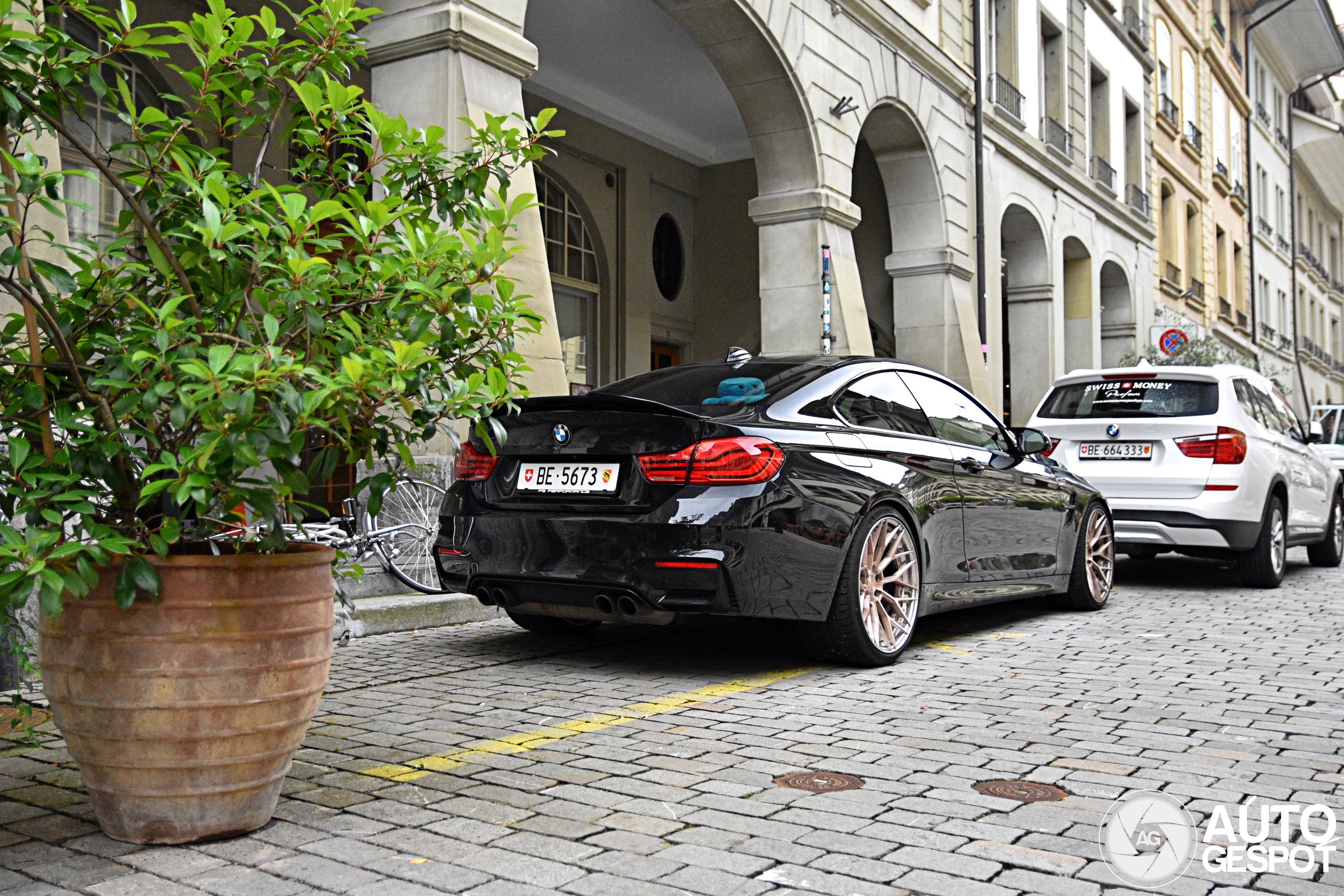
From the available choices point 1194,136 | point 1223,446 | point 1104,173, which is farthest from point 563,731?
point 1194,136

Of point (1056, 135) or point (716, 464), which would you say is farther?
point (1056, 135)

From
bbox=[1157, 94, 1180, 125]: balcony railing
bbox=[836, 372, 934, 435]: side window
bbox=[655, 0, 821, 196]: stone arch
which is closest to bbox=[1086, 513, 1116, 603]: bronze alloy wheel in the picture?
bbox=[836, 372, 934, 435]: side window

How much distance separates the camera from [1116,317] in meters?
26.8

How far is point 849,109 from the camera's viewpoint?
14461 mm

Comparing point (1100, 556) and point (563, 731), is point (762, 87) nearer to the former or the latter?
point (1100, 556)

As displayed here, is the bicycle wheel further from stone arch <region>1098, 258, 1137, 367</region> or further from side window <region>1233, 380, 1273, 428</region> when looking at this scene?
stone arch <region>1098, 258, 1137, 367</region>

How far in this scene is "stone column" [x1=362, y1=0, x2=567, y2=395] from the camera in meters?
8.66

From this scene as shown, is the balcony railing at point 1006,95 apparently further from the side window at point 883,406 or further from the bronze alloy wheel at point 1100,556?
the side window at point 883,406

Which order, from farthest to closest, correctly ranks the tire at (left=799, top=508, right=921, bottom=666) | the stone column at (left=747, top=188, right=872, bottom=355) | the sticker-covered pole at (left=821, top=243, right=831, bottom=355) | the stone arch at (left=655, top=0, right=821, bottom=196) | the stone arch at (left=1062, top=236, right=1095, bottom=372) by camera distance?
the stone arch at (left=1062, top=236, right=1095, bottom=372) → the stone column at (left=747, top=188, right=872, bottom=355) → the sticker-covered pole at (left=821, top=243, right=831, bottom=355) → the stone arch at (left=655, top=0, right=821, bottom=196) → the tire at (left=799, top=508, right=921, bottom=666)

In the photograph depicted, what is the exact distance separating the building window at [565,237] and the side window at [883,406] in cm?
1140

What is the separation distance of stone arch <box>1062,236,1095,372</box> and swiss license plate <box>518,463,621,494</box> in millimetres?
20075

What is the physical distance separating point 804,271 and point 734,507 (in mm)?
9384

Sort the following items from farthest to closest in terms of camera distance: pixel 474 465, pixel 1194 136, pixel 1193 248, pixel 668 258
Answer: pixel 1193 248 → pixel 1194 136 → pixel 668 258 → pixel 474 465

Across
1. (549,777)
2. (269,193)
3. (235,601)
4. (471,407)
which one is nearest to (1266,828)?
(549,777)
